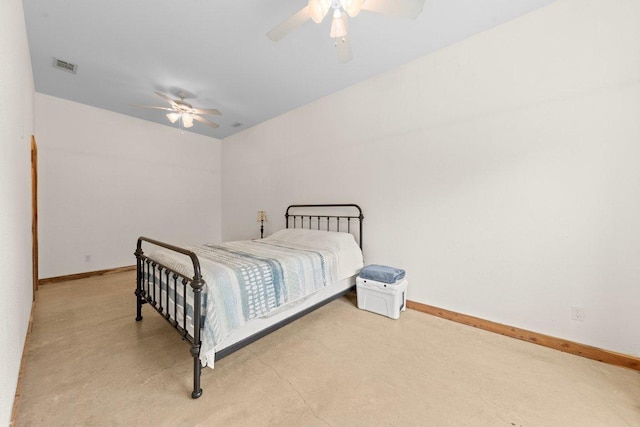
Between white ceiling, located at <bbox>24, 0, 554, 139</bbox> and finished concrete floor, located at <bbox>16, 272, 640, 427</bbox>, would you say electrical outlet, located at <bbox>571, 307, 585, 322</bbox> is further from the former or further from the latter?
white ceiling, located at <bbox>24, 0, 554, 139</bbox>

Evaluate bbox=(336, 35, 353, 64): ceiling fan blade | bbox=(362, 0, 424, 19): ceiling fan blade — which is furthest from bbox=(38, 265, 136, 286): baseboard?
bbox=(362, 0, 424, 19): ceiling fan blade

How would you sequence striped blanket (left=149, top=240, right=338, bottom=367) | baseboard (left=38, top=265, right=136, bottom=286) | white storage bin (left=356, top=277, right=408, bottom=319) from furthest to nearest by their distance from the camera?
1. baseboard (left=38, top=265, right=136, bottom=286)
2. white storage bin (left=356, top=277, right=408, bottom=319)
3. striped blanket (left=149, top=240, right=338, bottom=367)

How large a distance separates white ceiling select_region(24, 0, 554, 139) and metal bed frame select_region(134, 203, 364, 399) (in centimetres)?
189

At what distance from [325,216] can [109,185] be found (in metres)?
3.98

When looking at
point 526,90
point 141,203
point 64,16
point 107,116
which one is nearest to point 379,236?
point 526,90

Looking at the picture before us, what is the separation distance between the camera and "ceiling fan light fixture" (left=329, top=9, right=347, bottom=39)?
5.73 feet

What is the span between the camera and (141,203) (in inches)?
191

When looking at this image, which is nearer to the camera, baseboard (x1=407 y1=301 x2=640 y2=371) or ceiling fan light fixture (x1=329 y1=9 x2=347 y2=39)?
ceiling fan light fixture (x1=329 y1=9 x2=347 y2=39)

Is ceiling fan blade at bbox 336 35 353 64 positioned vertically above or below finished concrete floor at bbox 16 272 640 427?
A: above

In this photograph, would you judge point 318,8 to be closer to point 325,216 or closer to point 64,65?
point 325,216

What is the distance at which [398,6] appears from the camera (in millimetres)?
1673

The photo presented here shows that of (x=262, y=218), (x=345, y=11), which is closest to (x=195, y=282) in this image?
(x=345, y=11)

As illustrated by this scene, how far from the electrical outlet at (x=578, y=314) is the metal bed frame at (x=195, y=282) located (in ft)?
7.08

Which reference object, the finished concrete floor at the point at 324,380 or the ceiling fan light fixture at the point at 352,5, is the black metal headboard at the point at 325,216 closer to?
the finished concrete floor at the point at 324,380
